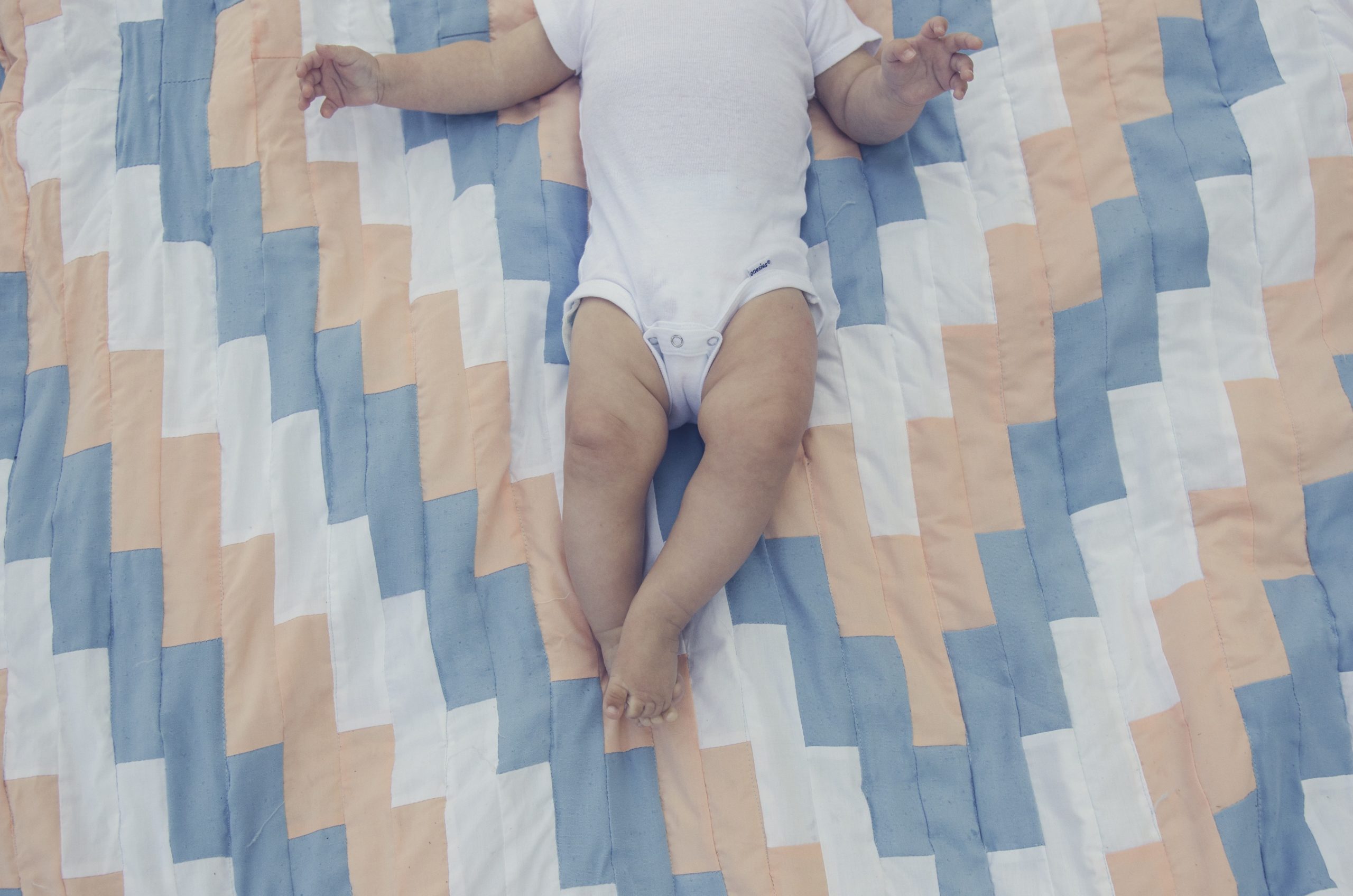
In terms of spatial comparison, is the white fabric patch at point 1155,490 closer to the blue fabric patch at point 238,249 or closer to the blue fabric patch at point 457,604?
the blue fabric patch at point 457,604

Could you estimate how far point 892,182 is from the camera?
4.07ft

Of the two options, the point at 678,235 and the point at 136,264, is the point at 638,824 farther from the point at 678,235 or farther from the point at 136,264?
the point at 136,264

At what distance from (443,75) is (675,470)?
63 centimetres

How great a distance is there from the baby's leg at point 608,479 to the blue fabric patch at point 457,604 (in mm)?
120

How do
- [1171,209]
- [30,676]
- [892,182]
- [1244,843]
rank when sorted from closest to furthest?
[1244,843] < [30,676] < [1171,209] < [892,182]

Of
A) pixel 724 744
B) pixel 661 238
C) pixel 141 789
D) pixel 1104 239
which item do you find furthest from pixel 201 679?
pixel 1104 239

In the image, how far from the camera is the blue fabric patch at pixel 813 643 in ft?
3.30

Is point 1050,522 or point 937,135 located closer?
point 1050,522

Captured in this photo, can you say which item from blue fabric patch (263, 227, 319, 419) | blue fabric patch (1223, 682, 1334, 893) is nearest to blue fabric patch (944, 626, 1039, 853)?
blue fabric patch (1223, 682, 1334, 893)

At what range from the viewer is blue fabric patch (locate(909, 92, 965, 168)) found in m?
1.25

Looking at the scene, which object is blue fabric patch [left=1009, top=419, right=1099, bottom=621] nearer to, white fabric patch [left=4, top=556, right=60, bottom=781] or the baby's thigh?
the baby's thigh

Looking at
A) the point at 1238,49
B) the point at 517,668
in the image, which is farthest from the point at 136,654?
the point at 1238,49

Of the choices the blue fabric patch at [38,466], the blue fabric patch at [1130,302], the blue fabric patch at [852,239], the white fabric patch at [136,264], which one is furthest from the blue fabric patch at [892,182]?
the blue fabric patch at [38,466]

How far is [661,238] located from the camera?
1.10 m
